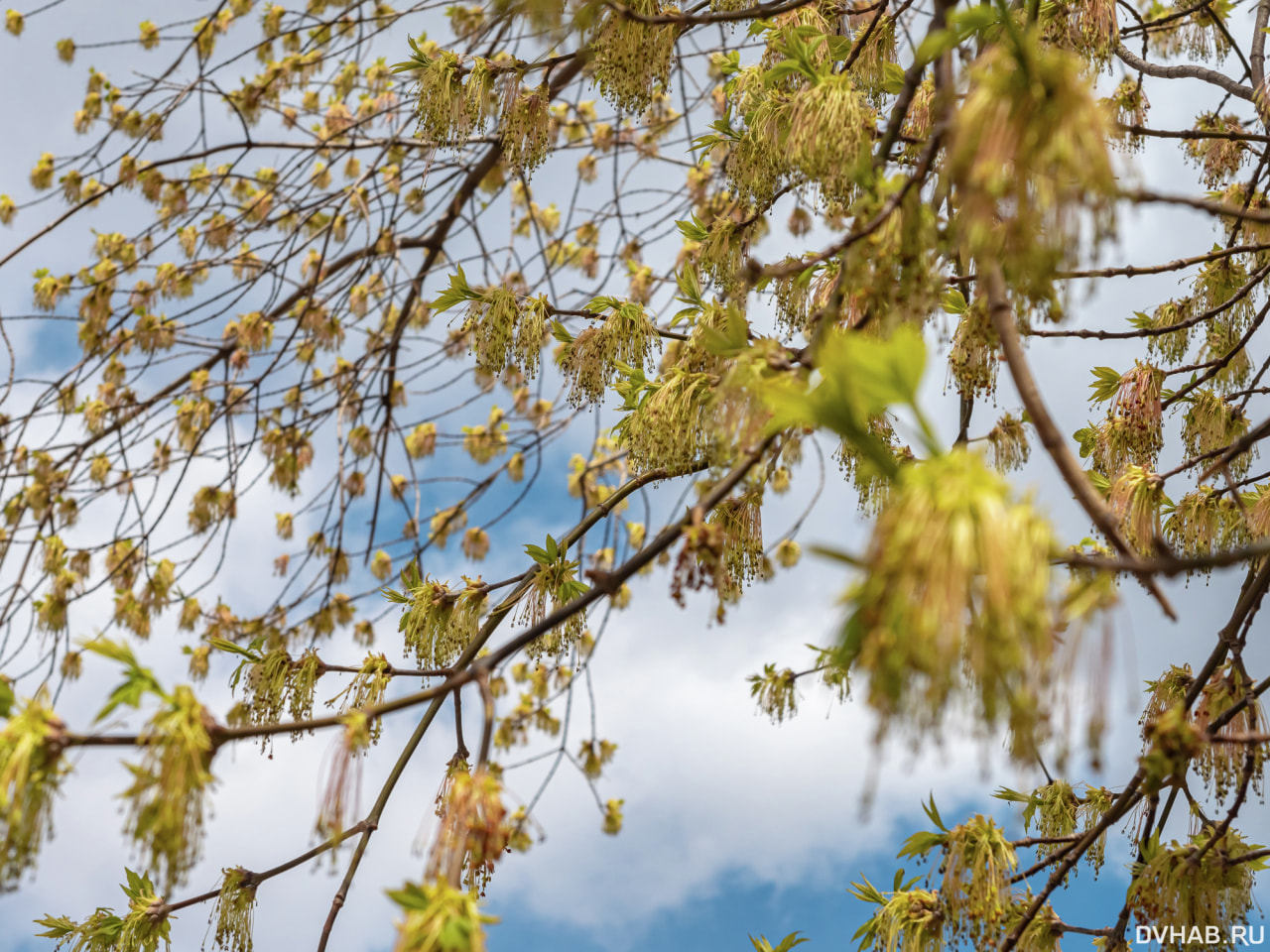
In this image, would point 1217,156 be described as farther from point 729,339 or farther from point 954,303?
point 729,339

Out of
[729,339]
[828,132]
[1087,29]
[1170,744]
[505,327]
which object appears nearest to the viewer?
[1170,744]

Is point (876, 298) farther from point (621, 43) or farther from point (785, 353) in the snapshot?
point (621, 43)

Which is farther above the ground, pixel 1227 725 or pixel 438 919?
pixel 1227 725

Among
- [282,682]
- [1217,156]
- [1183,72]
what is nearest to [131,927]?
[282,682]

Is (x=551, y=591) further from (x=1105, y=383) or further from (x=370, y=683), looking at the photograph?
(x=1105, y=383)

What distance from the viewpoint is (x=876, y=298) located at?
108 cm

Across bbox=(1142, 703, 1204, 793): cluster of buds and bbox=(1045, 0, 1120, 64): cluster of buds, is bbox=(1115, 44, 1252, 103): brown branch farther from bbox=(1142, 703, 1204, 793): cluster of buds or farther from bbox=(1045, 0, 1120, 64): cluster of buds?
bbox=(1142, 703, 1204, 793): cluster of buds

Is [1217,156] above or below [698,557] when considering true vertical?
above

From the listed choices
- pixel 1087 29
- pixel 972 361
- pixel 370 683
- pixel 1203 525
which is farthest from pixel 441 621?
pixel 1087 29

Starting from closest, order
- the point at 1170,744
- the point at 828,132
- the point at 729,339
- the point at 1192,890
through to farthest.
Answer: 1. the point at 1170,744
2. the point at 729,339
3. the point at 828,132
4. the point at 1192,890


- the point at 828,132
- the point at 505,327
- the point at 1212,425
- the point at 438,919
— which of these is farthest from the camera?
the point at 1212,425

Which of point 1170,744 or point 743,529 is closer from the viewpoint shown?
point 1170,744

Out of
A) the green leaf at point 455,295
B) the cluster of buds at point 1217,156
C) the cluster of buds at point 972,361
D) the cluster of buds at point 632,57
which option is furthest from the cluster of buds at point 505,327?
the cluster of buds at point 1217,156

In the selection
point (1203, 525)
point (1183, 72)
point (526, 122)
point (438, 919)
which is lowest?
point (438, 919)
